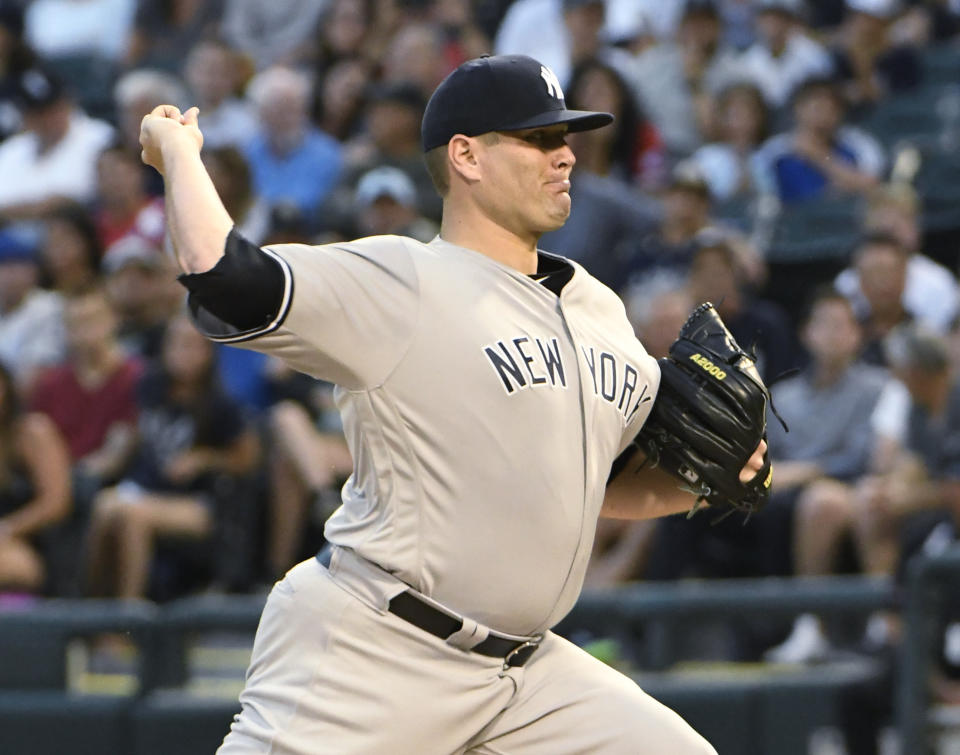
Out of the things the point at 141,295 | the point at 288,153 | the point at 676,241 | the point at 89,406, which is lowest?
the point at 89,406

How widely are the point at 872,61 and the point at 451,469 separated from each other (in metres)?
7.37

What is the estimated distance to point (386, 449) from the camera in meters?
3.24

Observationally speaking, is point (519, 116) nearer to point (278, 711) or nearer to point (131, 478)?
point (278, 711)

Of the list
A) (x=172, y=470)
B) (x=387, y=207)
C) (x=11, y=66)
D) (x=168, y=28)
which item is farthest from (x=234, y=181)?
(x=168, y=28)

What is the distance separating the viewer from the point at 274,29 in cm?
1160

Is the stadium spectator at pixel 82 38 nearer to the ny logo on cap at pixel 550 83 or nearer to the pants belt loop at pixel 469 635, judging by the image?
the ny logo on cap at pixel 550 83

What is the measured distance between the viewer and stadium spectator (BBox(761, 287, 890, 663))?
629 cm

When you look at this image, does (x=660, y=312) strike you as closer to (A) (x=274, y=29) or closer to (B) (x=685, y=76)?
(B) (x=685, y=76)

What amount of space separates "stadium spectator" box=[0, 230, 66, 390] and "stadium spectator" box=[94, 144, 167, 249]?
1.69ft

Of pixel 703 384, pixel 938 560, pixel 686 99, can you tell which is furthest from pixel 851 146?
pixel 703 384

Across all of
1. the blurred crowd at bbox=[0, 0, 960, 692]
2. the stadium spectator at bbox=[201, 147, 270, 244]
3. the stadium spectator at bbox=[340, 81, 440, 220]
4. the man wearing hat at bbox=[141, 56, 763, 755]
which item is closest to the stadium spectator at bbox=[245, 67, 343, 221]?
the blurred crowd at bbox=[0, 0, 960, 692]

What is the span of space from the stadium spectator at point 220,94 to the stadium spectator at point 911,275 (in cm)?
401

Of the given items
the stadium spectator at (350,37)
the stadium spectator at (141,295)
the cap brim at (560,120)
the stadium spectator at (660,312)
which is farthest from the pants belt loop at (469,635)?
the stadium spectator at (350,37)

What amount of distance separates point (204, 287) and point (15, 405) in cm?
464
